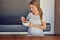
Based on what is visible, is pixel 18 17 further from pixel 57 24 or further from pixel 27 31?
pixel 57 24

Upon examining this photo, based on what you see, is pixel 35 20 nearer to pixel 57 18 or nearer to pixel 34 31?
pixel 34 31

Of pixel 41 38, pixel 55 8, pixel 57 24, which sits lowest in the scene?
pixel 41 38

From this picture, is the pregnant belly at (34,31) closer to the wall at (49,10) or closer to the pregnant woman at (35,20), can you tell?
the pregnant woman at (35,20)

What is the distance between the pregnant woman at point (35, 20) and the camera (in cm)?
211

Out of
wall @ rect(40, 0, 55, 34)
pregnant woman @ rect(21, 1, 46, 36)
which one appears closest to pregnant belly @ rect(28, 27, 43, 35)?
pregnant woman @ rect(21, 1, 46, 36)

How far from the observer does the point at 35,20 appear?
2111mm

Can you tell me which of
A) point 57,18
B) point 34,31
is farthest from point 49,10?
point 34,31

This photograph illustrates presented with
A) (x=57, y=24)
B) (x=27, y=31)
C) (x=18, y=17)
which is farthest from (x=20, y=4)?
(x=57, y=24)

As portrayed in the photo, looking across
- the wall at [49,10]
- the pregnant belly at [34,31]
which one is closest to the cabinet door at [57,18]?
the wall at [49,10]

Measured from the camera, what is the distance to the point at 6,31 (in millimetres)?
2115

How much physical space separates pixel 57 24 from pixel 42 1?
295 millimetres

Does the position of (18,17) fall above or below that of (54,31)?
above

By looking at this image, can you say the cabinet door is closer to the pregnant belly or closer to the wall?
the wall

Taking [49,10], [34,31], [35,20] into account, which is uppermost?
[49,10]
